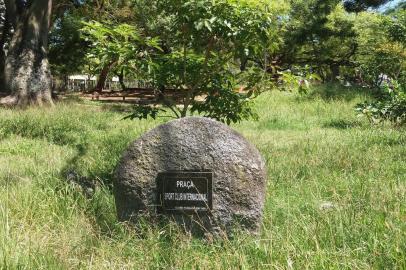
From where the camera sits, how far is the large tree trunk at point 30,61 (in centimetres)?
1611

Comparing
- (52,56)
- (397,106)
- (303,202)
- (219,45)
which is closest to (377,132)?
(397,106)

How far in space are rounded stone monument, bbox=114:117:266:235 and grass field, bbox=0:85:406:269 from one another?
0.58 feet

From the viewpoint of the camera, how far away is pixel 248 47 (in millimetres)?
6551

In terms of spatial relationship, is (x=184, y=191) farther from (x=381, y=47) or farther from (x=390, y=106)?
(x=381, y=47)

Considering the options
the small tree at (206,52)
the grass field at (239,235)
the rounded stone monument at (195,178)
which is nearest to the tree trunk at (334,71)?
the grass field at (239,235)

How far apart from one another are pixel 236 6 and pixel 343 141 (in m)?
4.25

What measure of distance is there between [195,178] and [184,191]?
160mm

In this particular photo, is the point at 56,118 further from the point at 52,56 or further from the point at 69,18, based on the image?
the point at 52,56

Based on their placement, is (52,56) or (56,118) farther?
(52,56)

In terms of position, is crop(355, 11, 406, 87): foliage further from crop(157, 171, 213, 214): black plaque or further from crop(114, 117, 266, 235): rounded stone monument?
crop(157, 171, 213, 214): black plaque

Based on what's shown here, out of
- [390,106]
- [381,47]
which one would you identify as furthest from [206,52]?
[381,47]

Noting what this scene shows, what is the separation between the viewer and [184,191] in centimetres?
445

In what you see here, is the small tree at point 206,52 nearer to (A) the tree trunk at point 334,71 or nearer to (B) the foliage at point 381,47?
(B) the foliage at point 381,47

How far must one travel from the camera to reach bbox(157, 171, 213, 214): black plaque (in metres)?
4.38
